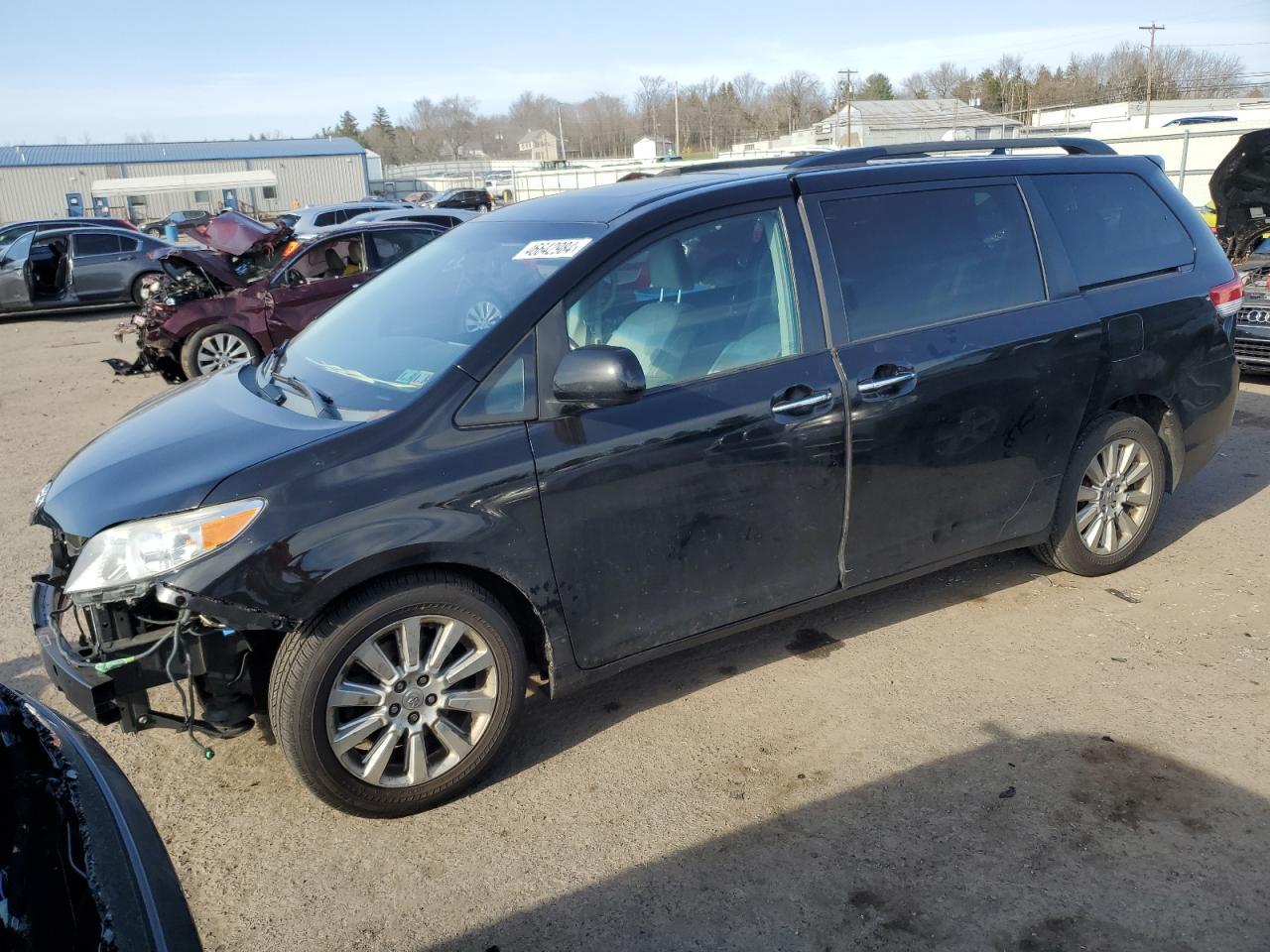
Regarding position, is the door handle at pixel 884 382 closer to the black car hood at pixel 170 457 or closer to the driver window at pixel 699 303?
the driver window at pixel 699 303

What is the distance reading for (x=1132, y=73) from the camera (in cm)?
7569

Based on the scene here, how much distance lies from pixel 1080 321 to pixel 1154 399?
31.1 inches

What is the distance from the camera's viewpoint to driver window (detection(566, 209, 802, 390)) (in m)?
3.38

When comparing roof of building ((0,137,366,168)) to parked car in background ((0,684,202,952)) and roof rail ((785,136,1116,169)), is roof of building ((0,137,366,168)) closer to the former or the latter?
roof rail ((785,136,1116,169))

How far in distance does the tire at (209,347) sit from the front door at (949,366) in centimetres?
814

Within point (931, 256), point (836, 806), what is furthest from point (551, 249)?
point (836, 806)

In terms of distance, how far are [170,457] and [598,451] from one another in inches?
53.8

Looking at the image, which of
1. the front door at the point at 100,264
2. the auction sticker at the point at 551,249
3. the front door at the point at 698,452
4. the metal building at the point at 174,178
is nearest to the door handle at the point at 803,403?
the front door at the point at 698,452

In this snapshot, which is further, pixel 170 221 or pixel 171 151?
pixel 171 151

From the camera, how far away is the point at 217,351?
1034 centimetres

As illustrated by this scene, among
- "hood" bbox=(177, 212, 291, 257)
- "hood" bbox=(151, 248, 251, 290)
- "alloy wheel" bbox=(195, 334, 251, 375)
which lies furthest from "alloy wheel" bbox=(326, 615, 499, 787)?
"hood" bbox=(177, 212, 291, 257)

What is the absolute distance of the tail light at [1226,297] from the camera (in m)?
4.70

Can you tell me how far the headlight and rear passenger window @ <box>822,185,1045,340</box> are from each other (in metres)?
2.26

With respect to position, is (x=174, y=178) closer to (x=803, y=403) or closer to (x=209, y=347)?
(x=209, y=347)
